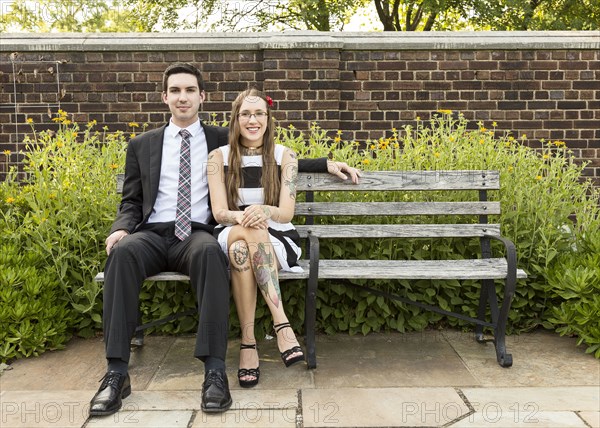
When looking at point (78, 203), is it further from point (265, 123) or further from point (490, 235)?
point (490, 235)

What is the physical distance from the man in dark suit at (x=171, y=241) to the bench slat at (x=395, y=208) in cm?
20

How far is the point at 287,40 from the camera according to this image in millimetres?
6957

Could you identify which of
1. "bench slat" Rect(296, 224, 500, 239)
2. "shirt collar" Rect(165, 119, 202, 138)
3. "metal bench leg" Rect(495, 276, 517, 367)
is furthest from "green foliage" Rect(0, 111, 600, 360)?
"shirt collar" Rect(165, 119, 202, 138)

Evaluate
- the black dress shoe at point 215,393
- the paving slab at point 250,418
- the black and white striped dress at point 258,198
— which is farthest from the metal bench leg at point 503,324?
the black dress shoe at point 215,393

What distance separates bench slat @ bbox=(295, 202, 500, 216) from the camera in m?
4.02

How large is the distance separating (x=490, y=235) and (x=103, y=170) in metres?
2.58

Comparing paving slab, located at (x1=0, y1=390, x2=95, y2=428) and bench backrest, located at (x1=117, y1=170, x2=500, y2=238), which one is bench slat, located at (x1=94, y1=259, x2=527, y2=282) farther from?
paving slab, located at (x1=0, y1=390, x2=95, y2=428)

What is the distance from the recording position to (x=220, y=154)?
3689mm

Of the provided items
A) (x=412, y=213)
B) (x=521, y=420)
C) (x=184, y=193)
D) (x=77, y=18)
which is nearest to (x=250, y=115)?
(x=184, y=193)

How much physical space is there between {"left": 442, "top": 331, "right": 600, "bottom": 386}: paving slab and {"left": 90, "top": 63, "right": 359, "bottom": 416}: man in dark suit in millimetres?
1276

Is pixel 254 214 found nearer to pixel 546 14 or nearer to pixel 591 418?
pixel 591 418

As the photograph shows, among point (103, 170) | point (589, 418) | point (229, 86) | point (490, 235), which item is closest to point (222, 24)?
point (229, 86)

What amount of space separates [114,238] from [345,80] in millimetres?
4353

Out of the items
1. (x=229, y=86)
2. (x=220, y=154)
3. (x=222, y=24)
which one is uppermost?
(x=222, y=24)
